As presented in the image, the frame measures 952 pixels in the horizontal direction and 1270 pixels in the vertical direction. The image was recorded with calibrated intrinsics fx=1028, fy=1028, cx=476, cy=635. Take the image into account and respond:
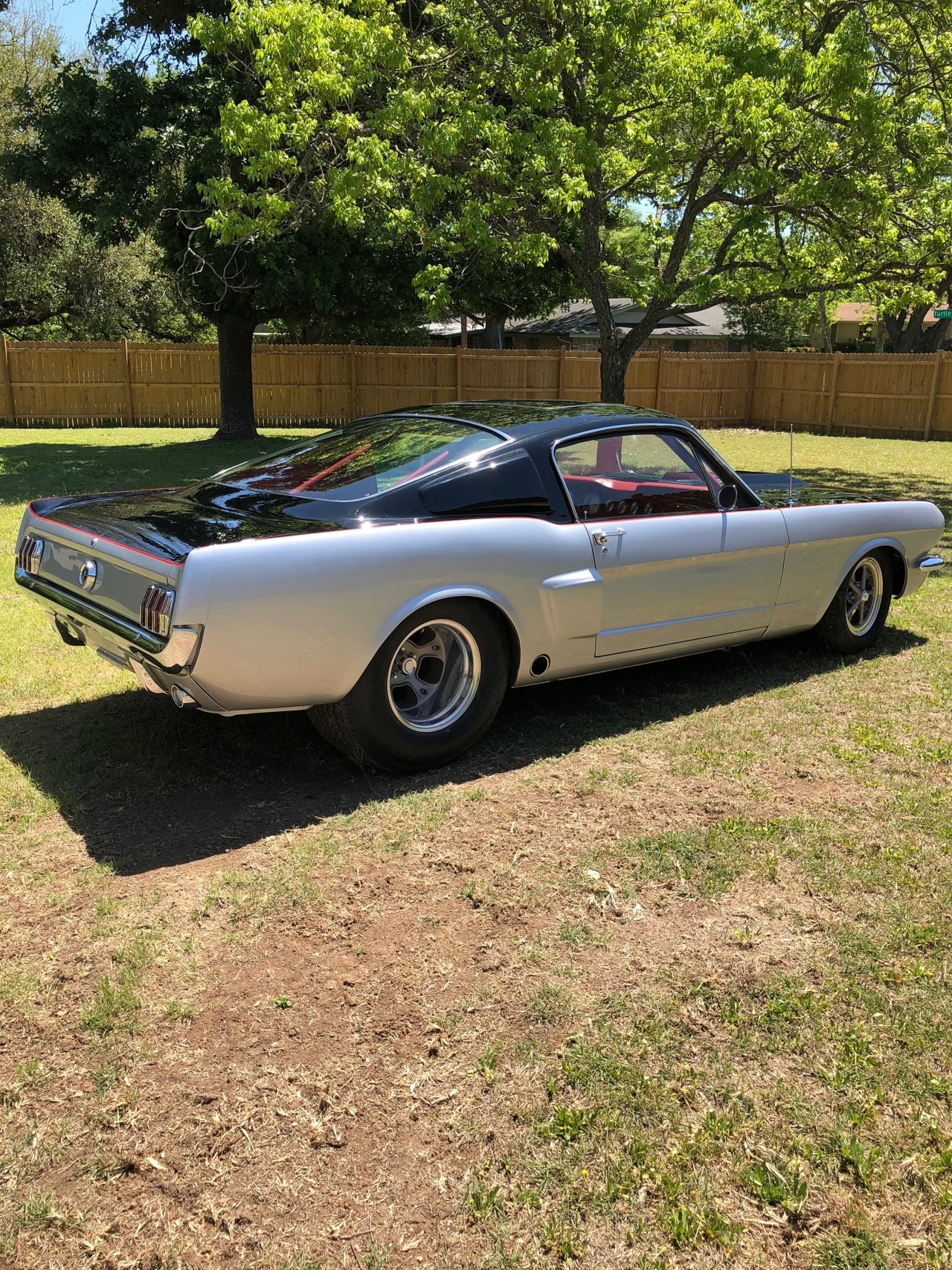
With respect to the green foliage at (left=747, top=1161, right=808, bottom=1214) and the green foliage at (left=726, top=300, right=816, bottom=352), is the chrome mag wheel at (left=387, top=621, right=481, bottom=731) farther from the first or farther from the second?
the green foliage at (left=726, top=300, right=816, bottom=352)

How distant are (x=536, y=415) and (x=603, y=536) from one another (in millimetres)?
754

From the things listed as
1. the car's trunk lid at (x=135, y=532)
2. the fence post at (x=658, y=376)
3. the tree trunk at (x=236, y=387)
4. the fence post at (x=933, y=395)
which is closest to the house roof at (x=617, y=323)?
the fence post at (x=658, y=376)

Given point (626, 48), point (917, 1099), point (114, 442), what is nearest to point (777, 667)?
point (917, 1099)

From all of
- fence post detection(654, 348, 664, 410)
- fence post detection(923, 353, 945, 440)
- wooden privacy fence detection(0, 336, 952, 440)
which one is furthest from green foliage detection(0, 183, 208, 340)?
fence post detection(923, 353, 945, 440)

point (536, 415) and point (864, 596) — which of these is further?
point (864, 596)

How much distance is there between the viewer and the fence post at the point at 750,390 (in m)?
25.9

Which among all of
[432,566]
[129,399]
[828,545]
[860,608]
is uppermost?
[432,566]

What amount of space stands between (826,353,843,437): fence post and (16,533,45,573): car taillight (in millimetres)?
22877

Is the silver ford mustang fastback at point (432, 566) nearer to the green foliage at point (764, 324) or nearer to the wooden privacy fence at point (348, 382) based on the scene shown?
the wooden privacy fence at point (348, 382)

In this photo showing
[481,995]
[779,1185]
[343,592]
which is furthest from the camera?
[343,592]

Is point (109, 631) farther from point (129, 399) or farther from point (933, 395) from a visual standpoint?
point (933, 395)

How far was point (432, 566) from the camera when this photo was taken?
3961 millimetres

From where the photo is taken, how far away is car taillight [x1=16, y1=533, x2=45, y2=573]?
444cm

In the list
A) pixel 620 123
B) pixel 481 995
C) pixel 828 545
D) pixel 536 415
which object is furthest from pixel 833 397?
pixel 481 995
